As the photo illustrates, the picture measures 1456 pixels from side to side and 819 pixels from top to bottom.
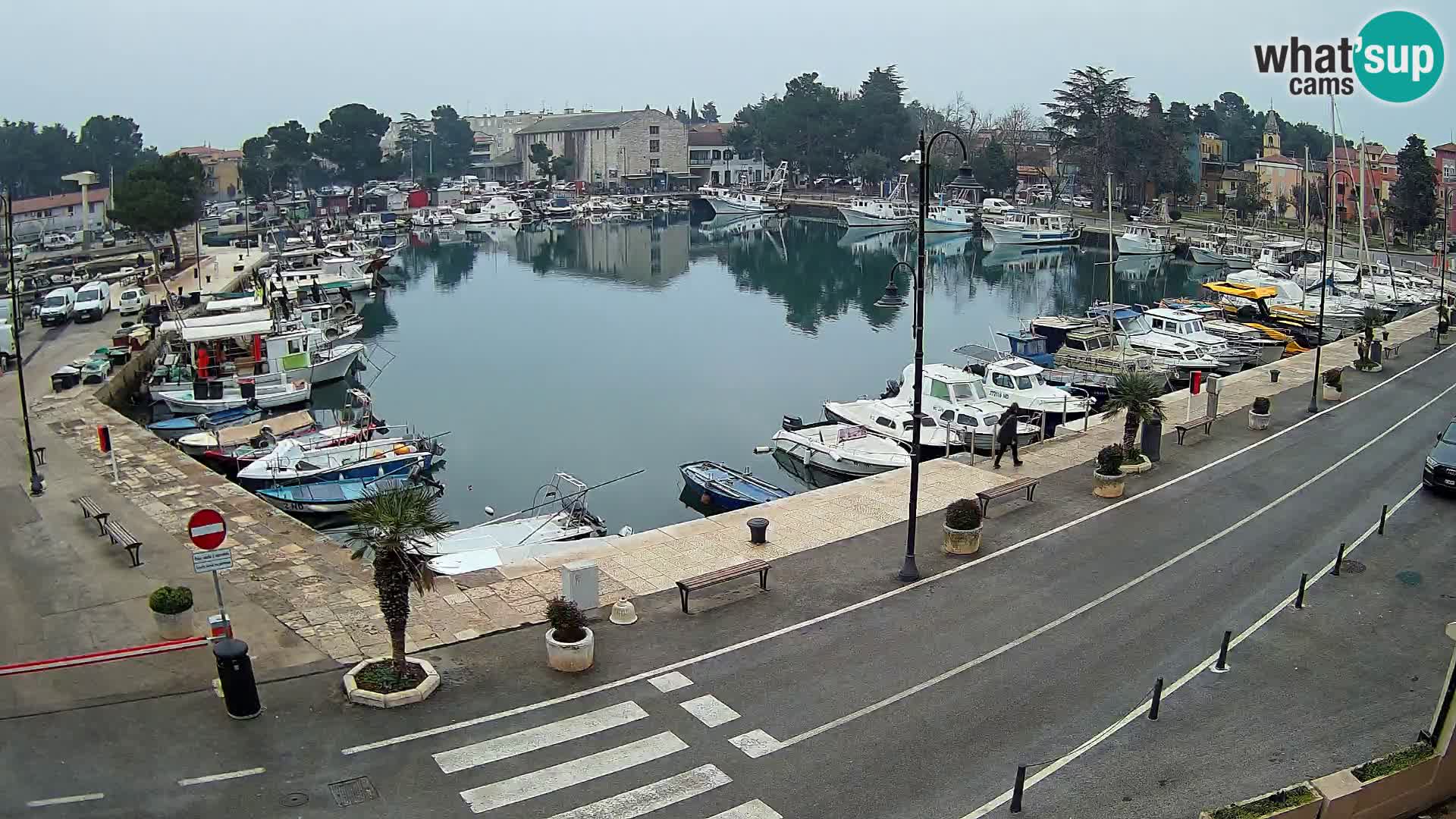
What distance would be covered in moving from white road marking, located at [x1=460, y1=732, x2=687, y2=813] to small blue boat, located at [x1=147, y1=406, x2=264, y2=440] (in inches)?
1061

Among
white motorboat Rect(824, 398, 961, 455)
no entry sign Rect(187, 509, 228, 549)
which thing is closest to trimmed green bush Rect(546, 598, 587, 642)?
no entry sign Rect(187, 509, 228, 549)

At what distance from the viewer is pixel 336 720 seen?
14.4 meters

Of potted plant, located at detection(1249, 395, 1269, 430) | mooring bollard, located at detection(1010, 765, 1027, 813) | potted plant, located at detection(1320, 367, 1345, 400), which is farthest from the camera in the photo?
potted plant, located at detection(1320, 367, 1345, 400)

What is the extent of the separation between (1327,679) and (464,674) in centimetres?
1199

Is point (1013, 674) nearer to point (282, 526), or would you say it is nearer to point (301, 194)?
point (282, 526)

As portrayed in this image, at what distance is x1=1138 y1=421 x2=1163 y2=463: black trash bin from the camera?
1059 inches

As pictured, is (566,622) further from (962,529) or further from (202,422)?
(202,422)

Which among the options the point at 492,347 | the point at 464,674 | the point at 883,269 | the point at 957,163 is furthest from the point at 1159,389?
the point at 957,163

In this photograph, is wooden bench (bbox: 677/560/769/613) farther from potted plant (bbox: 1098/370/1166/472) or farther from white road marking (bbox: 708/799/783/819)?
potted plant (bbox: 1098/370/1166/472)

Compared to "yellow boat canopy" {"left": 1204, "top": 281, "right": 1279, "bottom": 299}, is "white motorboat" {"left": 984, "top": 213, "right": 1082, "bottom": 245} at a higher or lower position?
higher

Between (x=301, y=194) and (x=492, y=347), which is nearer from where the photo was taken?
(x=492, y=347)

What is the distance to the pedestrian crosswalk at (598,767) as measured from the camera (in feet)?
41.1

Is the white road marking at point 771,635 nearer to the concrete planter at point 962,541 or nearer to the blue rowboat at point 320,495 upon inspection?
the concrete planter at point 962,541

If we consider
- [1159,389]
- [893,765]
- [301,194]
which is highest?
[301,194]
